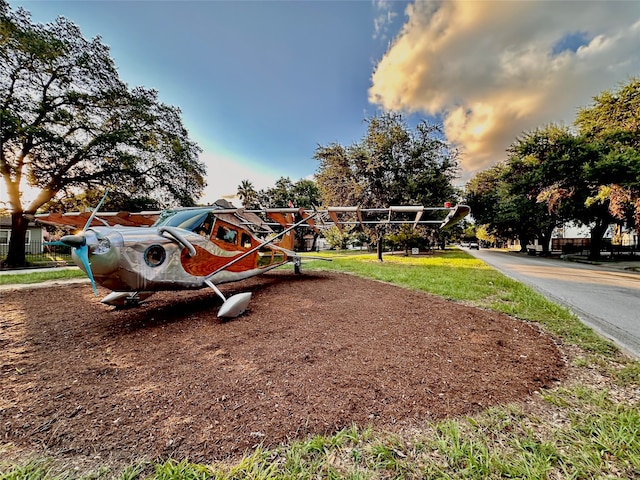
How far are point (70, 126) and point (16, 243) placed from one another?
26.7ft

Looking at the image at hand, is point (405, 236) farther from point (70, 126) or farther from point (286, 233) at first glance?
point (70, 126)

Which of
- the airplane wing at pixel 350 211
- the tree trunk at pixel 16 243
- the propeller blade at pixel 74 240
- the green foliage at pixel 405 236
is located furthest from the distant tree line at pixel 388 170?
the tree trunk at pixel 16 243

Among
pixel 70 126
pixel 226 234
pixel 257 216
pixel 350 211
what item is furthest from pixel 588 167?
pixel 70 126

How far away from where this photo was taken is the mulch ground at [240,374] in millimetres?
2201

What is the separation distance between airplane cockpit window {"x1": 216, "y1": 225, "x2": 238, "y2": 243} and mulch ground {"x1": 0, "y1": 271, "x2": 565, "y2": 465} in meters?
1.74

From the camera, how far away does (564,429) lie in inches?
86.0

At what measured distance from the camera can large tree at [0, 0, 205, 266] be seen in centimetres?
1415

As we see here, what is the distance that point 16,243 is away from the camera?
16625 millimetres

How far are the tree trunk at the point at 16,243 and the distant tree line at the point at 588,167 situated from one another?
115ft

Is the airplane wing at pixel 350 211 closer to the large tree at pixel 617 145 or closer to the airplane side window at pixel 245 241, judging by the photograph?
the airplane side window at pixel 245 241

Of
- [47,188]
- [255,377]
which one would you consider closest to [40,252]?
[47,188]

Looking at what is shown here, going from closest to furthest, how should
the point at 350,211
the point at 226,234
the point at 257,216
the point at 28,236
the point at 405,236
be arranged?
the point at 350,211 < the point at 226,234 < the point at 257,216 < the point at 405,236 < the point at 28,236

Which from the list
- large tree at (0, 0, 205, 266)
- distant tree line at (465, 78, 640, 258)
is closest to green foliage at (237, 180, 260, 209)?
large tree at (0, 0, 205, 266)

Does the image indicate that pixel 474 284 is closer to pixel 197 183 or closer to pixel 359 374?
pixel 359 374
